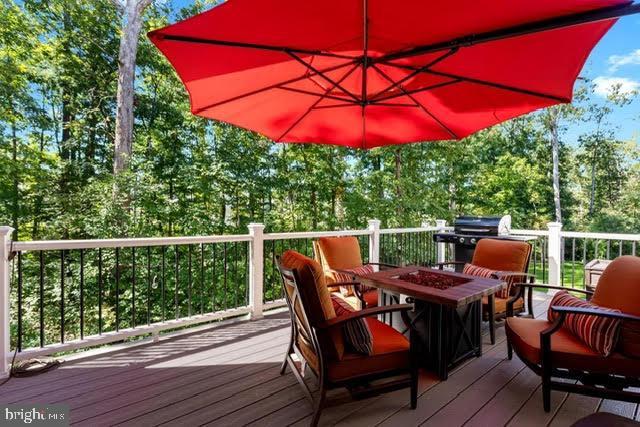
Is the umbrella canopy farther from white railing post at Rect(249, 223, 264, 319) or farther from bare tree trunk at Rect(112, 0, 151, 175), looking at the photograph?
bare tree trunk at Rect(112, 0, 151, 175)

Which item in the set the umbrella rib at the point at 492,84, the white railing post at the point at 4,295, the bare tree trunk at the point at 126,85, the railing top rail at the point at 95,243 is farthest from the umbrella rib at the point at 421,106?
the bare tree trunk at the point at 126,85

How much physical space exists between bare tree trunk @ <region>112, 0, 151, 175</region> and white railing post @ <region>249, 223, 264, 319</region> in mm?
6289

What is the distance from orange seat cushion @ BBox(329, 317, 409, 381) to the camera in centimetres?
193

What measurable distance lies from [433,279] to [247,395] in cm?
172

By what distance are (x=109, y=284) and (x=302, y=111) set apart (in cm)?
766

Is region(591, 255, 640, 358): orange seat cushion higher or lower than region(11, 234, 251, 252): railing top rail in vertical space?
lower

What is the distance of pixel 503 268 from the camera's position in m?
3.57

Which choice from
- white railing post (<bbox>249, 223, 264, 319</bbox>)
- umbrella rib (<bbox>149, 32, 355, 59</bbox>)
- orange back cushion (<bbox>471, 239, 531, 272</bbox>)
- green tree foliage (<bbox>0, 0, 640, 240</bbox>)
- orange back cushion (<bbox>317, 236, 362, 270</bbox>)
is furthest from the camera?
green tree foliage (<bbox>0, 0, 640, 240</bbox>)

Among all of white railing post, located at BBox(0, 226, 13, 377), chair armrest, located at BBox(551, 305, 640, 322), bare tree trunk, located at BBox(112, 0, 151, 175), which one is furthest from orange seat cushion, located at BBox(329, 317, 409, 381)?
bare tree trunk, located at BBox(112, 0, 151, 175)

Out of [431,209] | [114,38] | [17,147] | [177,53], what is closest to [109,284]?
[17,147]

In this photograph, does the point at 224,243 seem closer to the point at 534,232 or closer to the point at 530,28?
the point at 530,28

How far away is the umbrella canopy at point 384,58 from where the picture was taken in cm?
160

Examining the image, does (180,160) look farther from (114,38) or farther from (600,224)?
(600,224)

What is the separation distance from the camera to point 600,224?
15.2m
